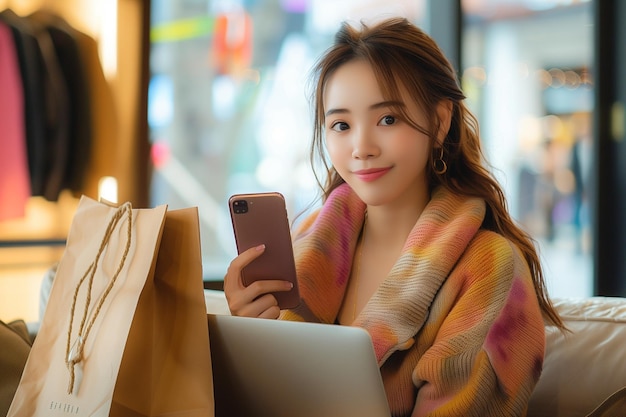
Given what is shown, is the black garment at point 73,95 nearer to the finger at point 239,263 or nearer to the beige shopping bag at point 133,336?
the finger at point 239,263

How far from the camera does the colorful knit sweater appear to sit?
1062mm

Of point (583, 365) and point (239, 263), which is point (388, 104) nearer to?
point (239, 263)

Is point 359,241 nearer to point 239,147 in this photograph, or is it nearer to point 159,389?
point 159,389

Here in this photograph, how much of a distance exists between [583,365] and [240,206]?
2.05 ft

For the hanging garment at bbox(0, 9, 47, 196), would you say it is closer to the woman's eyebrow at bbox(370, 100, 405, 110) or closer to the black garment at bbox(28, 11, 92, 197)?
the black garment at bbox(28, 11, 92, 197)

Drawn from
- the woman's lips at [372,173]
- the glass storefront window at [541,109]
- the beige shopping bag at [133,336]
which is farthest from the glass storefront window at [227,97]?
the beige shopping bag at [133,336]

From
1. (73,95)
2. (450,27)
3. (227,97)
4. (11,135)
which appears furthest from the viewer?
(227,97)

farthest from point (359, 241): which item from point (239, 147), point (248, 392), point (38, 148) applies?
point (239, 147)

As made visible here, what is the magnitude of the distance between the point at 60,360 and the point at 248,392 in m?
0.24

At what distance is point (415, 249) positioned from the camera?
1.19 m

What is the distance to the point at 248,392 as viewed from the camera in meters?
0.93

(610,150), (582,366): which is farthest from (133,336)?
(610,150)

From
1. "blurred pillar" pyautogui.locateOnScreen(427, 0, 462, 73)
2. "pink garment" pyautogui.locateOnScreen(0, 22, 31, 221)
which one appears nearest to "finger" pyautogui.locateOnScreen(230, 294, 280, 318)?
"pink garment" pyautogui.locateOnScreen(0, 22, 31, 221)

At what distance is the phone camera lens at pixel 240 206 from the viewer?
1222 millimetres
